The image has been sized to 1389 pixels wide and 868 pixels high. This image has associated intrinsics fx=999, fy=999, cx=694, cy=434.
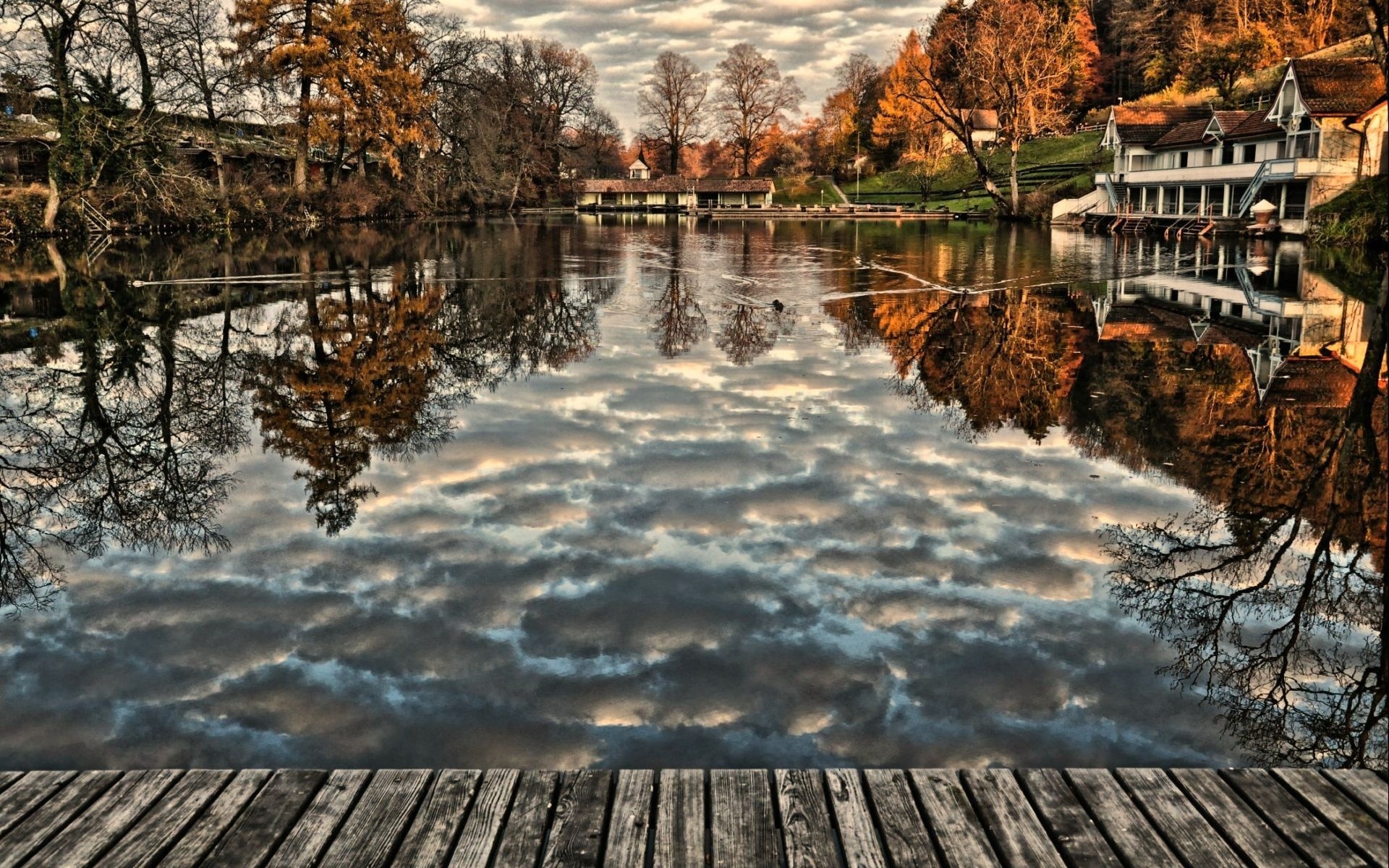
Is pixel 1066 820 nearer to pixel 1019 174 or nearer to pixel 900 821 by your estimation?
pixel 900 821

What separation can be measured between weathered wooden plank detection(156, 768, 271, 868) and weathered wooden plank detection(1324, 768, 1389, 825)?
15.7 ft

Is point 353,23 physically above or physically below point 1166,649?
above

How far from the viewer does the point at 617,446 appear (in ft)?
36.8

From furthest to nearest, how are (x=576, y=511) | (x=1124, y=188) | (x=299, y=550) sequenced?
(x=1124, y=188), (x=576, y=511), (x=299, y=550)

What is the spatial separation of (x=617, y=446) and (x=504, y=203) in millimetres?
80889

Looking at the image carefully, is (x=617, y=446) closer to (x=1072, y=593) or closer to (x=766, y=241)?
(x=1072, y=593)

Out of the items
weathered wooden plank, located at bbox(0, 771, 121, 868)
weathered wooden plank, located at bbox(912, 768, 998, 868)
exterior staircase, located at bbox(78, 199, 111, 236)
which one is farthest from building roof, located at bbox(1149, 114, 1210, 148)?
weathered wooden plank, located at bbox(0, 771, 121, 868)

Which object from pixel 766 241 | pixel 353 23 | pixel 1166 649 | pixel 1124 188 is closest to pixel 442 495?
pixel 1166 649

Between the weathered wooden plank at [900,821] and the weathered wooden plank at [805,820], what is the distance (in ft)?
0.72

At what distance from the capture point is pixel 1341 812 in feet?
13.9

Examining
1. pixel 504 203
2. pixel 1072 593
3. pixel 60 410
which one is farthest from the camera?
pixel 504 203

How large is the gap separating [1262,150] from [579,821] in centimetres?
5588

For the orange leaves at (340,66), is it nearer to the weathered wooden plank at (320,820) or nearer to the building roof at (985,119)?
the weathered wooden plank at (320,820)

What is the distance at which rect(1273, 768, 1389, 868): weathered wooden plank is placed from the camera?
3.97 meters
